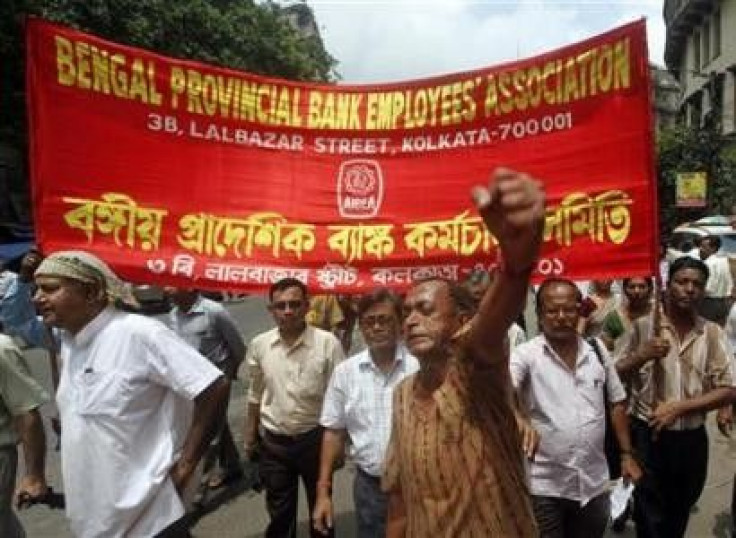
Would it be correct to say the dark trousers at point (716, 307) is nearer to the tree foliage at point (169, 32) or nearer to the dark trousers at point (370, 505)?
the dark trousers at point (370, 505)

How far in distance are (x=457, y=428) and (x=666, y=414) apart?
6.82ft

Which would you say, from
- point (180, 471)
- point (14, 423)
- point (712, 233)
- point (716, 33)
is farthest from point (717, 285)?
point (716, 33)

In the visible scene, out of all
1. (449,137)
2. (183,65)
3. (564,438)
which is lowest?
(564,438)

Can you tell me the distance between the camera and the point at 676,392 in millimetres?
4059

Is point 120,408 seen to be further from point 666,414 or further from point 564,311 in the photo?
point 666,414

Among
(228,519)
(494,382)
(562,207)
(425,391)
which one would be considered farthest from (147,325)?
(228,519)

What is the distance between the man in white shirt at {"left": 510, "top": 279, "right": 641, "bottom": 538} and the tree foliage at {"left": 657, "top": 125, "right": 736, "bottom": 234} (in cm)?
2546

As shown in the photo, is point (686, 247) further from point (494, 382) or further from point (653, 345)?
point (494, 382)

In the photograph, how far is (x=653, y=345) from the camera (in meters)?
3.95

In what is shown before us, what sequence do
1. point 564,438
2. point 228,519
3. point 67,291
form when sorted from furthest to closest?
point 228,519 → point 564,438 → point 67,291

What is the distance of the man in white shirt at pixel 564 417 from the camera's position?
3652 mm

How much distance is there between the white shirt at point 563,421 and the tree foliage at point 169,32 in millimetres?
13729

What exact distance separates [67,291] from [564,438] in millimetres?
1873

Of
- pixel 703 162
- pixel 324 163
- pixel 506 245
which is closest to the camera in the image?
pixel 506 245
